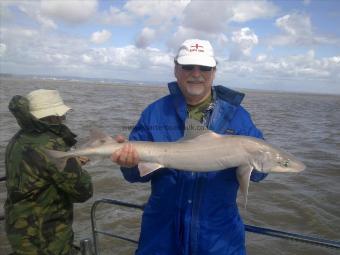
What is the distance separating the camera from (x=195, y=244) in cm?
394

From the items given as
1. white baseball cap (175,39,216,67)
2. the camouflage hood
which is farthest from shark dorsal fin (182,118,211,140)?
the camouflage hood

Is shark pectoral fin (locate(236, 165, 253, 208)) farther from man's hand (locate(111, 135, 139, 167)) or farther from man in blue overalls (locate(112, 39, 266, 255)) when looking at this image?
man's hand (locate(111, 135, 139, 167))

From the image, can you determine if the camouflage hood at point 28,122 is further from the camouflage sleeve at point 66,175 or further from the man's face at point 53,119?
the camouflage sleeve at point 66,175

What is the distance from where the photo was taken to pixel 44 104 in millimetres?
4836

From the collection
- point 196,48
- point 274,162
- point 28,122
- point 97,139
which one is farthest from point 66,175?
point 274,162

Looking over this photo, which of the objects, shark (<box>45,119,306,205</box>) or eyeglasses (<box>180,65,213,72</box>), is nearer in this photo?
shark (<box>45,119,306,205</box>)

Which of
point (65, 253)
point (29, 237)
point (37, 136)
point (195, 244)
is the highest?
point (37, 136)

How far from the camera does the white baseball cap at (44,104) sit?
4781 millimetres

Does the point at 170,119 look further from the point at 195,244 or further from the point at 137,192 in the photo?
the point at 137,192

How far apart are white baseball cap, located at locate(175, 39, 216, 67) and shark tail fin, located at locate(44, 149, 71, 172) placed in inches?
62.3

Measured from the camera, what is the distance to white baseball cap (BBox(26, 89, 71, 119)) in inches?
188

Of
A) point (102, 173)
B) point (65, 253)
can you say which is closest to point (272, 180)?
point (102, 173)

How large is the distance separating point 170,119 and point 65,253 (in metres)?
2.19

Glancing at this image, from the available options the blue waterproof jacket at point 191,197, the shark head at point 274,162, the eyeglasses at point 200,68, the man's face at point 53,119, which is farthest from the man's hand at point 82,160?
the shark head at point 274,162
